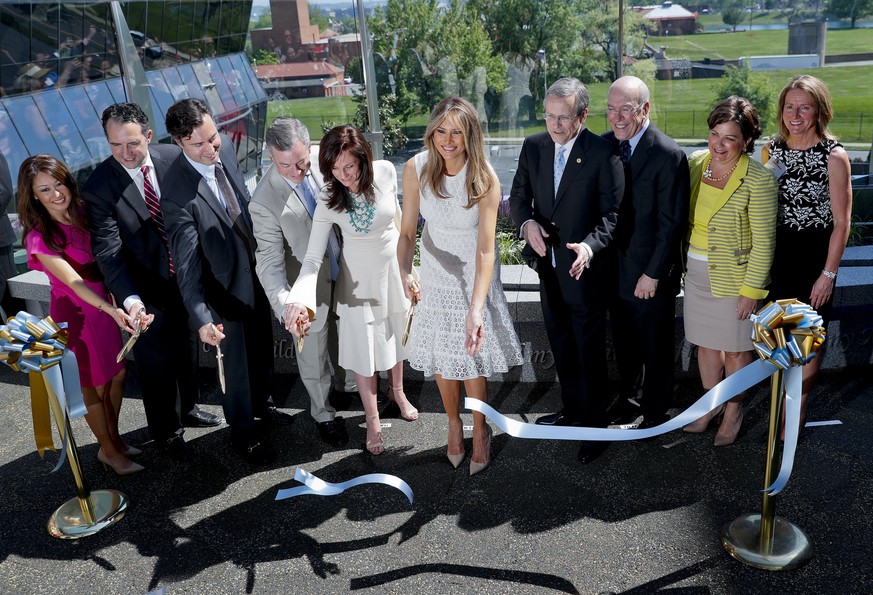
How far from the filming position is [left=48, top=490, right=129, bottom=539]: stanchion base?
332cm

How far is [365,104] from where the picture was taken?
19.5ft

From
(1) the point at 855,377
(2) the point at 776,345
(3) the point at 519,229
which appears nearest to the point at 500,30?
(3) the point at 519,229

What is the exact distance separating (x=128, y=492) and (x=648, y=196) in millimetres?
2905

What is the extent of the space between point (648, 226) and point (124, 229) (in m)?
2.48

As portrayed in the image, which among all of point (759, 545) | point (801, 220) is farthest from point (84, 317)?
point (801, 220)

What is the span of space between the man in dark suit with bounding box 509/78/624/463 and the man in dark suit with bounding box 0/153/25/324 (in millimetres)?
3434

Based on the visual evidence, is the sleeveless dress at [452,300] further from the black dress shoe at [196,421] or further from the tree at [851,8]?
the tree at [851,8]

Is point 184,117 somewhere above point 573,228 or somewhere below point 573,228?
above

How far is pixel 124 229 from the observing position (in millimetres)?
3496

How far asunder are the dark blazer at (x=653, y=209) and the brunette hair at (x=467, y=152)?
64 cm

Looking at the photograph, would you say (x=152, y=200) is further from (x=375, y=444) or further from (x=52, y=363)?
(x=375, y=444)

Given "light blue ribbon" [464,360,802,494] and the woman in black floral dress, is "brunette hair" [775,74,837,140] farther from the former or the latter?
"light blue ribbon" [464,360,802,494]

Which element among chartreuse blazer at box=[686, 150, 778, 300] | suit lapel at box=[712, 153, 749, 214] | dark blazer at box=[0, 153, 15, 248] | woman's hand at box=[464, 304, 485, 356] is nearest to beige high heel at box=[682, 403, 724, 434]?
chartreuse blazer at box=[686, 150, 778, 300]

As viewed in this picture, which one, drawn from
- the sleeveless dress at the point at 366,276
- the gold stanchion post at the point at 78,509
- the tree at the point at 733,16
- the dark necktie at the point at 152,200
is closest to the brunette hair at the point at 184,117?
the dark necktie at the point at 152,200
